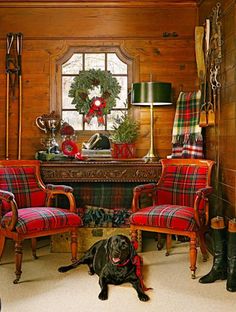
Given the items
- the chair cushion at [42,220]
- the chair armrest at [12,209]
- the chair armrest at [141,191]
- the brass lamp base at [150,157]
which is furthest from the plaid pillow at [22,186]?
the brass lamp base at [150,157]

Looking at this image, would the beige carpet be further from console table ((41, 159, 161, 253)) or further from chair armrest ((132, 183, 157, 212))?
chair armrest ((132, 183, 157, 212))

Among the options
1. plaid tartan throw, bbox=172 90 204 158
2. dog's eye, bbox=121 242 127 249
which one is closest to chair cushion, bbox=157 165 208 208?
plaid tartan throw, bbox=172 90 204 158

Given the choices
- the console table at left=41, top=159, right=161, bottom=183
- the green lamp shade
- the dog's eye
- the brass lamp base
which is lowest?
the dog's eye

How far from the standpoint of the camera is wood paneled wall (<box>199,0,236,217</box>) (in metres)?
3.83

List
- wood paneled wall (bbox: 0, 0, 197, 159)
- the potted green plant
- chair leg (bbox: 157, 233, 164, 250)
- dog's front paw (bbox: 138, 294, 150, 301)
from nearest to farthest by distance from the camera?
dog's front paw (bbox: 138, 294, 150, 301) → chair leg (bbox: 157, 233, 164, 250) → the potted green plant → wood paneled wall (bbox: 0, 0, 197, 159)

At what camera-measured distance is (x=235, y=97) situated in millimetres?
3760

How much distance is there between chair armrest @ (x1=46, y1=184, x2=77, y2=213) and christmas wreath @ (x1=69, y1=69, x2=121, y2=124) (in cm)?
108

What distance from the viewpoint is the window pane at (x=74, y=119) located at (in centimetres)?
500

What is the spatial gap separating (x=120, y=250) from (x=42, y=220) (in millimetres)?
699

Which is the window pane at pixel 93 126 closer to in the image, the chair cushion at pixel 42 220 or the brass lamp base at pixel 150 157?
the brass lamp base at pixel 150 157

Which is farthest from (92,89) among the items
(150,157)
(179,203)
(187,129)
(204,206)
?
(204,206)

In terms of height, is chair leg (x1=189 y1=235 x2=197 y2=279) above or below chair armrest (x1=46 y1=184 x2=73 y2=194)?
below

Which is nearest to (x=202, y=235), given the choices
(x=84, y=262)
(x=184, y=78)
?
(x=84, y=262)

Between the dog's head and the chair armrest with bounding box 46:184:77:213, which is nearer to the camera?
the dog's head
